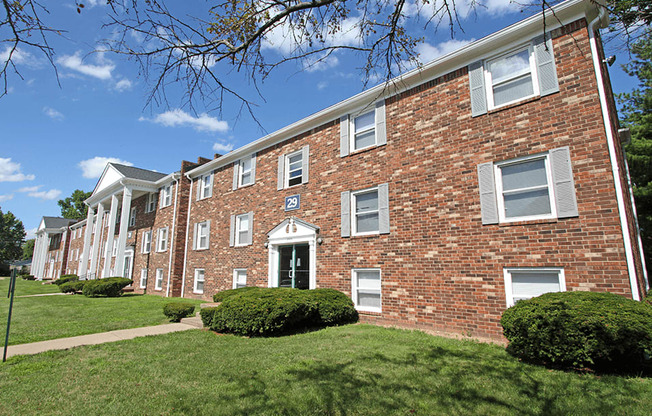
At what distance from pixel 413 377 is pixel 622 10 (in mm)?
6311

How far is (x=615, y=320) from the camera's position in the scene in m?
4.77

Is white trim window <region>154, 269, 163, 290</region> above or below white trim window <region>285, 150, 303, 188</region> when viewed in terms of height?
below

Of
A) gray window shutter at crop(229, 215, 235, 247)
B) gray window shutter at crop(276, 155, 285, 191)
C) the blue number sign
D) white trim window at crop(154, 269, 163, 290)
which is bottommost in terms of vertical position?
white trim window at crop(154, 269, 163, 290)

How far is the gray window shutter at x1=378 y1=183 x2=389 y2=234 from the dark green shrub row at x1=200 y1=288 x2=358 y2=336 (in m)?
2.36

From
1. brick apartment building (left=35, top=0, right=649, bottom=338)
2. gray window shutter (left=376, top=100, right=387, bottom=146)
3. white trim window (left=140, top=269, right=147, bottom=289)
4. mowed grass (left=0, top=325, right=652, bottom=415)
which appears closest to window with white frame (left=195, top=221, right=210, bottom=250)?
brick apartment building (left=35, top=0, right=649, bottom=338)

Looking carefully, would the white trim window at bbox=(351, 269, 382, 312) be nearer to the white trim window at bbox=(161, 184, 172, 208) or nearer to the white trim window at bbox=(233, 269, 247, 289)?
the white trim window at bbox=(233, 269, 247, 289)

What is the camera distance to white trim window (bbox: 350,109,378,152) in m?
11.1

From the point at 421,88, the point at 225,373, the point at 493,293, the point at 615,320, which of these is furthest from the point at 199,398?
the point at 421,88

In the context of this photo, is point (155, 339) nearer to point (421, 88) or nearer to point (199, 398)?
point (199, 398)

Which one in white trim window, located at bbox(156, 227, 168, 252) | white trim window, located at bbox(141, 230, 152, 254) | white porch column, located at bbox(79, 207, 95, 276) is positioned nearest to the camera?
white trim window, located at bbox(156, 227, 168, 252)

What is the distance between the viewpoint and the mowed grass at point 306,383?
3.96 meters

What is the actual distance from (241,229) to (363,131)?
741 cm

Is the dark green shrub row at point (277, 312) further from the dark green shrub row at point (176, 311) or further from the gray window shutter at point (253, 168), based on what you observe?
the gray window shutter at point (253, 168)

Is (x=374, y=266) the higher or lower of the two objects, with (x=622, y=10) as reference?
lower
